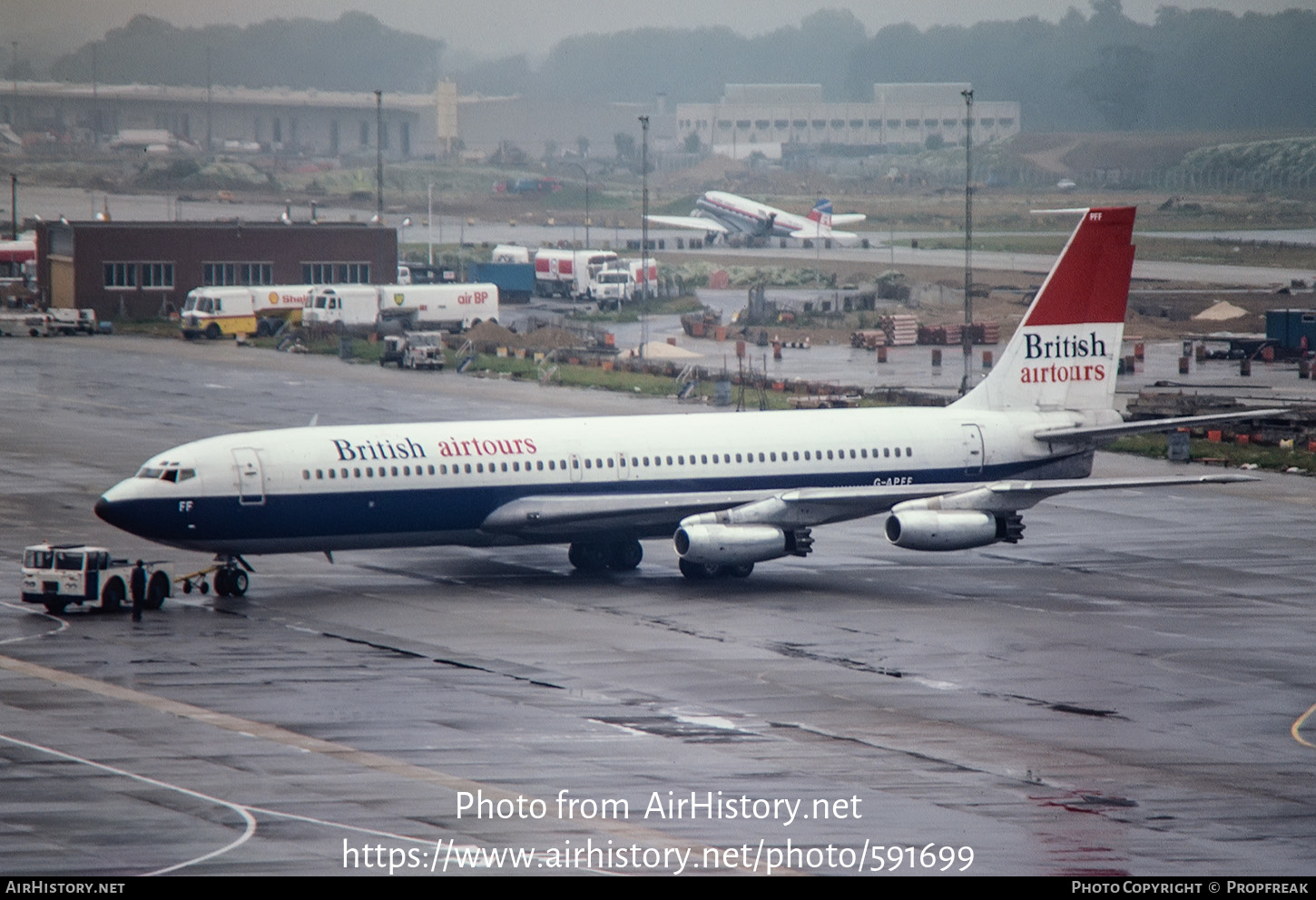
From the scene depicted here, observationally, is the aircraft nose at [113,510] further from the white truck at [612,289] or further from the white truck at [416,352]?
the white truck at [612,289]

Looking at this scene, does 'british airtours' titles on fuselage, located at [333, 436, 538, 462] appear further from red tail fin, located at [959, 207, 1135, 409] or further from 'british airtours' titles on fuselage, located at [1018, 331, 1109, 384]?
'british airtours' titles on fuselage, located at [1018, 331, 1109, 384]

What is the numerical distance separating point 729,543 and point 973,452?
978cm

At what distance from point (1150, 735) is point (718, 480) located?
787 inches

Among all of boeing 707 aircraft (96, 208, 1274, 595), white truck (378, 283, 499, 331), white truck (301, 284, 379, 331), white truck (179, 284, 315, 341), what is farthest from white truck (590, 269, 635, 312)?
boeing 707 aircraft (96, 208, 1274, 595)

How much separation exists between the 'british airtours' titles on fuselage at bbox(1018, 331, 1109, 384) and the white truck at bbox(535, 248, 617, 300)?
9794 cm

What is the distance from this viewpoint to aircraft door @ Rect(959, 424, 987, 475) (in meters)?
55.9

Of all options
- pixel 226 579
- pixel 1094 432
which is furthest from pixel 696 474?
pixel 226 579

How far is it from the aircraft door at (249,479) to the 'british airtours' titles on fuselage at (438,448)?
2337 mm

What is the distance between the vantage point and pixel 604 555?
180ft

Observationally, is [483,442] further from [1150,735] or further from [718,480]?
[1150,735]

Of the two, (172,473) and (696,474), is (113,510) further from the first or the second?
(696,474)

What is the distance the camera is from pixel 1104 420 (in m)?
58.7

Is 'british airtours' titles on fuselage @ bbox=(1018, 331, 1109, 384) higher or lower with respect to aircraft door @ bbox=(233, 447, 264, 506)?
higher
